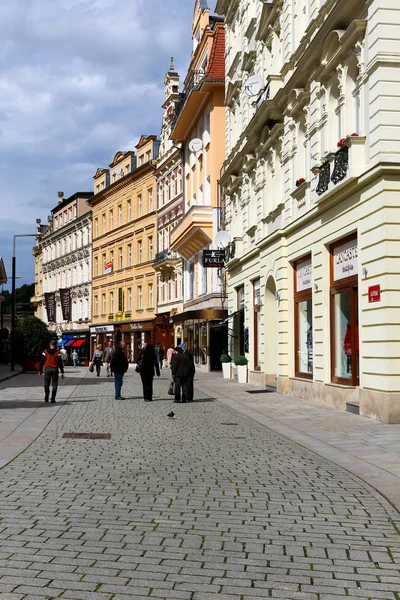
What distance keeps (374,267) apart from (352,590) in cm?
1078

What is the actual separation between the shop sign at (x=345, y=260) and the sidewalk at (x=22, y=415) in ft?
23.2

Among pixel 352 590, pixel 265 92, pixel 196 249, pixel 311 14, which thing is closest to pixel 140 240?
pixel 196 249

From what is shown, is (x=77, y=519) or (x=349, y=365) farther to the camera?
(x=349, y=365)

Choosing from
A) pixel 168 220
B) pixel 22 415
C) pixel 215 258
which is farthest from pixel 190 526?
pixel 168 220

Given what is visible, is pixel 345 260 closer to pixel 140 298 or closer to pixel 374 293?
pixel 374 293

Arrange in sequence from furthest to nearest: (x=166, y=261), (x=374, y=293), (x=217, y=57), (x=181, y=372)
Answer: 1. (x=166, y=261)
2. (x=217, y=57)
3. (x=181, y=372)
4. (x=374, y=293)

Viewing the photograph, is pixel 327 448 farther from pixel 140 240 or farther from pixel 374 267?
pixel 140 240

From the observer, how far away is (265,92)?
24953 mm

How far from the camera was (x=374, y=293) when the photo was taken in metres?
14.8

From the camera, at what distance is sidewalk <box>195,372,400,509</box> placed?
30.0 ft

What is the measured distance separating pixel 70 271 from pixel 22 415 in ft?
217

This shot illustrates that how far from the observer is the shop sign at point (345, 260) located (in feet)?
54.4

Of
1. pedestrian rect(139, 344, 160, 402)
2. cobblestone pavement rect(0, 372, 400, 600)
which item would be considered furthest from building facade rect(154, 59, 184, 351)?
cobblestone pavement rect(0, 372, 400, 600)

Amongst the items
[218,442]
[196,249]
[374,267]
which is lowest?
[218,442]
